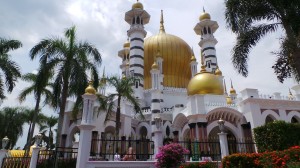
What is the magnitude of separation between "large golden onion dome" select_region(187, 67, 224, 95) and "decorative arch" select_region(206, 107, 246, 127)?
7.15 feet

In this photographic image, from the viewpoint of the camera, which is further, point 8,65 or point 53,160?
point 8,65

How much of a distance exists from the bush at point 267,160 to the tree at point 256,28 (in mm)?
5466

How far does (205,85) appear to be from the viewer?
26312mm

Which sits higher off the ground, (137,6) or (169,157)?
(137,6)

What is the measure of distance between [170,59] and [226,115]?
17.0m

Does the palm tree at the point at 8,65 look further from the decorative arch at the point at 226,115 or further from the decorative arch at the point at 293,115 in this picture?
the decorative arch at the point at 293,115

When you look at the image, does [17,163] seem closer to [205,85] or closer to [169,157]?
[169,157]

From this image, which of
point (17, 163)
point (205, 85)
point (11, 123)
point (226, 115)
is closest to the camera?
point (17, 163)

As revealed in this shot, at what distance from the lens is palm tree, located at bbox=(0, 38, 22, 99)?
1731 centimetres

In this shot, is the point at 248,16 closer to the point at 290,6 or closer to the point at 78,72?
the point at 290,6

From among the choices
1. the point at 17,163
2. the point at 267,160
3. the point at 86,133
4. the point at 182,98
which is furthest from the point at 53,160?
the point at 182,98

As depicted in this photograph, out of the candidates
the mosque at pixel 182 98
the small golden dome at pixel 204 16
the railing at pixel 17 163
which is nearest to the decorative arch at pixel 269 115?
the mosque at pixel 182 98

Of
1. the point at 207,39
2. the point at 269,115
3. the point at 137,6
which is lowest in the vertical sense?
the point at 269,115

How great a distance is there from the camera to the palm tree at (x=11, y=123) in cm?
3187
